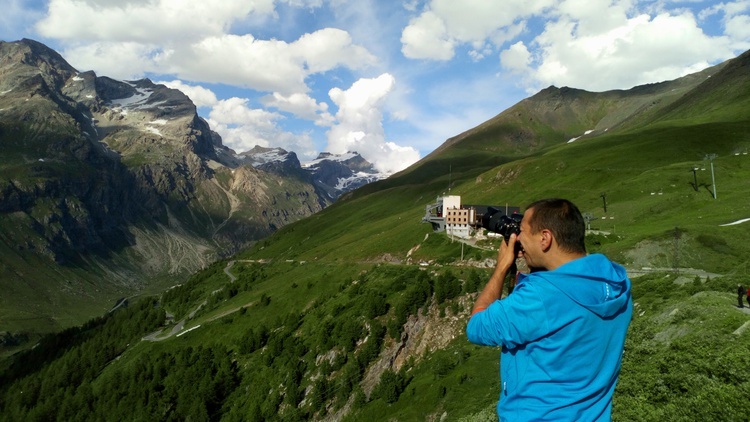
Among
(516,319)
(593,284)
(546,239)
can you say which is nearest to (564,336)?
(516,319)

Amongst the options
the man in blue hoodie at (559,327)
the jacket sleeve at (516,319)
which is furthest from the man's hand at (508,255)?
the jacket sleeve at (516,319)

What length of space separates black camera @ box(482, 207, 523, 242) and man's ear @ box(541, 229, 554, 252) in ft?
1.47

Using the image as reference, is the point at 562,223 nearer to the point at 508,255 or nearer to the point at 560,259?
the point at 560,259

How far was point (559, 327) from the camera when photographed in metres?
4.37

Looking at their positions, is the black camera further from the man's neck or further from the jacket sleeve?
the jacket sleeve

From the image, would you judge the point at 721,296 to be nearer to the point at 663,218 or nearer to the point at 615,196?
the point at 663,218

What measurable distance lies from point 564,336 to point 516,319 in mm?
502

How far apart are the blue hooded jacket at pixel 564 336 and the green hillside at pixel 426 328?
12.3 meters

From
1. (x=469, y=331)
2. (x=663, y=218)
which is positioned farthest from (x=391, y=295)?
(x=469, y=331)

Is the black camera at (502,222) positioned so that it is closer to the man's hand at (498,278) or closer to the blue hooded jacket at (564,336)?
the man's hand at (498,278)

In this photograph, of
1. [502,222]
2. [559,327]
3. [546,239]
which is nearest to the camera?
[559,327]

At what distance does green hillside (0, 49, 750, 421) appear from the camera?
2028 cm

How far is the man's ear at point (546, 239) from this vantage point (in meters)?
5.06

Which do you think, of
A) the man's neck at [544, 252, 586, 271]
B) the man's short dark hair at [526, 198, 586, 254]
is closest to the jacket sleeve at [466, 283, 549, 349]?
the man's neck at [544, 252, 586, 271]
